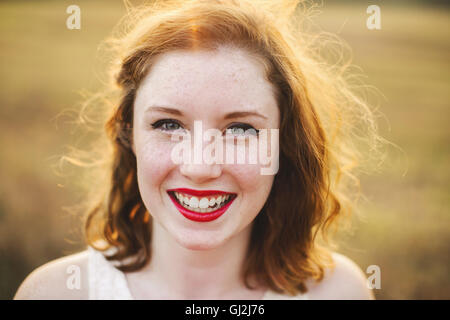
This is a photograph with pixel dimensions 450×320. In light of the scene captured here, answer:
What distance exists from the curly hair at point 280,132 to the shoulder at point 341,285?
61 millimetres

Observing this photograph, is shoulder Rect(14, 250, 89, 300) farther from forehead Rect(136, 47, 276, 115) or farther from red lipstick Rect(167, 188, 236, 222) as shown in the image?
forehead Rect(136, 47, 276, 115)

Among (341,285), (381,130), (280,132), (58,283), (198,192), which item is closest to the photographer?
(198,192)

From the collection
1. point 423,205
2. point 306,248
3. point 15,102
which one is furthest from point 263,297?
point 15,102

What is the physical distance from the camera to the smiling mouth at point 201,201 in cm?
181

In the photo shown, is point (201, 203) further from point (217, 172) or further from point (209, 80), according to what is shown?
point (209, 80)

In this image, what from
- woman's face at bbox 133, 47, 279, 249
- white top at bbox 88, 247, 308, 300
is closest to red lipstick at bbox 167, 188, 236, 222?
woman's face at bbox 133, 47, 279, 249

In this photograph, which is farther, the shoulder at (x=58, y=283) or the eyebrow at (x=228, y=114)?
the shoulder at (x=58, y=283)

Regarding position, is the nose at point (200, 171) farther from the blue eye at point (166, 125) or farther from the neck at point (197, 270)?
the neck at point (197, 270)

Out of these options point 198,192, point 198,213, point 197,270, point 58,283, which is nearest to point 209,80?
point 198,192

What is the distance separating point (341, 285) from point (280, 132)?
3.15 ft

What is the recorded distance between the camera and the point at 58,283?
2.15 metres

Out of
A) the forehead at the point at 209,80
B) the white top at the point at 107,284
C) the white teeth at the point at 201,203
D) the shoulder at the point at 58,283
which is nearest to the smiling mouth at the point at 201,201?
the white teeth at the point at 201,203

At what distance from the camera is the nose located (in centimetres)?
171

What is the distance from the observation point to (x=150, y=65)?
1.87 m
